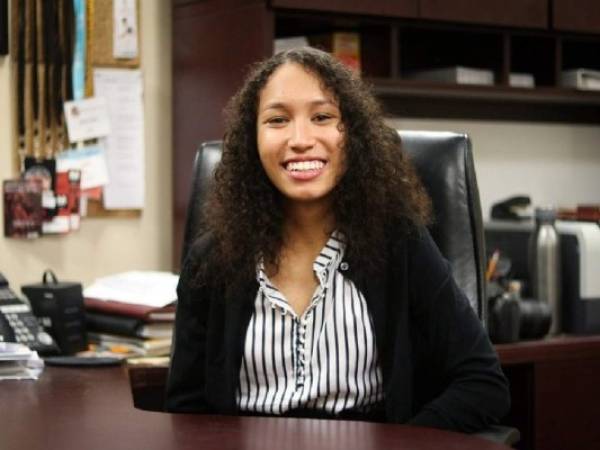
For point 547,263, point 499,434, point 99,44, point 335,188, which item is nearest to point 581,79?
point 547,263

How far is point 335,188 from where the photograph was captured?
5.10ft

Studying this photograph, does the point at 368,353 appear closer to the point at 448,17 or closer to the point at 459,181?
the point at 459,181

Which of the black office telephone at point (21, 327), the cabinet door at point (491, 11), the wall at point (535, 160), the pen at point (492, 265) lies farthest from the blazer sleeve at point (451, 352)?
the wall at point (535, 160)

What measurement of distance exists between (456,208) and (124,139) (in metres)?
1.12

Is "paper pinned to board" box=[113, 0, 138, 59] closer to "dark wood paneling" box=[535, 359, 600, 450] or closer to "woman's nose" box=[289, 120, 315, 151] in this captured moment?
"woman's nose" box=[289, 120, 315, 151]

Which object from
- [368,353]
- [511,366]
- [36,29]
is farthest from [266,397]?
[36,29]

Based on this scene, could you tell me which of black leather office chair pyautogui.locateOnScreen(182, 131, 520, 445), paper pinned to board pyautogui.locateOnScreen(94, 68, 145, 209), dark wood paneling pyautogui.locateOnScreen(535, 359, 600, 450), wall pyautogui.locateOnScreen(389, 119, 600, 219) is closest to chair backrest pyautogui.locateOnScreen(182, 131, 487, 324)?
black leather office chair pyautogui.locateOnScreen(182, 131, 520, 445)

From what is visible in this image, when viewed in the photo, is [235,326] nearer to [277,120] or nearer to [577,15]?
[277,120]

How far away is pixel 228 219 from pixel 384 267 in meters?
0.27

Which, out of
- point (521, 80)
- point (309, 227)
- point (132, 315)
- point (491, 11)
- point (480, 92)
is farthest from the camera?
point (521, 80)

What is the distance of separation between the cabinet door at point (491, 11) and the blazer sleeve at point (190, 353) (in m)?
1.19

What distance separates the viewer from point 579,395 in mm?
2324

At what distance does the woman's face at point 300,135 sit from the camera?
1492 millimetres

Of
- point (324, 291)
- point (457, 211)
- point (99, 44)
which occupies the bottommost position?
point (324, 291)
